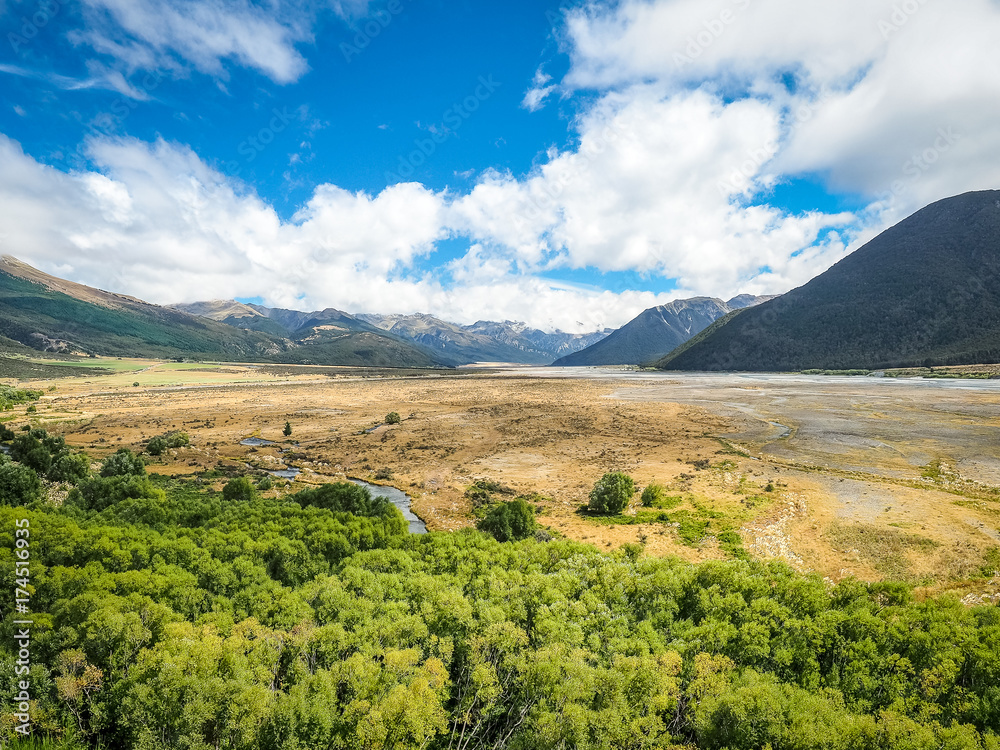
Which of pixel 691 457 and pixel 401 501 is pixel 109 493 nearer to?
pixel 401 501

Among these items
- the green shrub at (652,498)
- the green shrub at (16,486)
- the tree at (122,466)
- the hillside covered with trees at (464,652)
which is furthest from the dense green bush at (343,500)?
the green shrub at (652,498)

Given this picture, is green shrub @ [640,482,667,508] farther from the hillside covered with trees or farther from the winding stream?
the winding stream

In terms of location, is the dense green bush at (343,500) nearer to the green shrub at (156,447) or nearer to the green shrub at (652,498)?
the green shrub at (652,498)

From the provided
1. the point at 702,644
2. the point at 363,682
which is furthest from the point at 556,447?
the point at 363,682

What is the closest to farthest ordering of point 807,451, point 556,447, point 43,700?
point 43,700 < point 807,451 < point 556,447

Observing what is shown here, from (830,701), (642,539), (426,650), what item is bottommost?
(642,539)

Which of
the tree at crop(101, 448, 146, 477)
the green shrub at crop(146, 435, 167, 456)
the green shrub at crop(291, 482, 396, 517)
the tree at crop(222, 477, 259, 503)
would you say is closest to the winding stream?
the green shrub at crop(291, 482, 396, 517)

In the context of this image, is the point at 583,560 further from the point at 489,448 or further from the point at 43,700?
the point at 489,448
